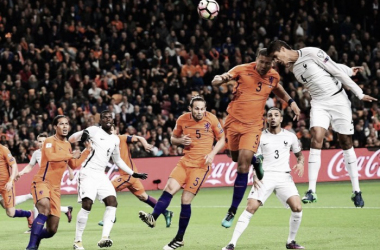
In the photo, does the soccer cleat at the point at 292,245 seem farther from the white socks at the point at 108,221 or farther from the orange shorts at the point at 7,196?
the orange shorts at the point at 7,196

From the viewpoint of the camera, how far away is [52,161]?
11.1 meters

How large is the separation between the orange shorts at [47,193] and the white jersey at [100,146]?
3.68 ft

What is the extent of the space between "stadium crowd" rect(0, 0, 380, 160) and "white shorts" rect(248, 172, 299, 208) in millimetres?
11530

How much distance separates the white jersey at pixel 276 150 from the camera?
35.4ft

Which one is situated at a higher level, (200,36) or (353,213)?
(200,36)

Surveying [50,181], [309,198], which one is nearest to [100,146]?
[50,181]

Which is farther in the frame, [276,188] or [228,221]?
[276,188]

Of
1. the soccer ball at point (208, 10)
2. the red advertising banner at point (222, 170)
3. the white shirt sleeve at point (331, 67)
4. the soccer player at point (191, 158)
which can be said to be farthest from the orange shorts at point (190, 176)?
the red advertising banner at point (222, 170)

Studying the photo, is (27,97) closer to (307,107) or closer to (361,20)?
(307,107)

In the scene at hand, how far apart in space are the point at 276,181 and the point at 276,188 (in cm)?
11

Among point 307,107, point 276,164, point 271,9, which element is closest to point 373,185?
point 307,107

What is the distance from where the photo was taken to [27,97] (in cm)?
2278

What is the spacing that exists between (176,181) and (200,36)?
16.2 metres

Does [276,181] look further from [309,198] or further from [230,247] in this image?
[230,247]
